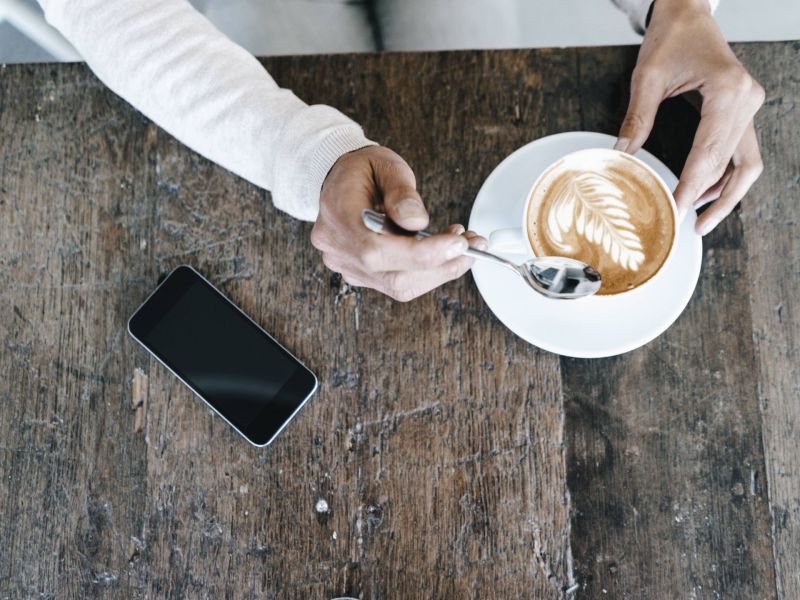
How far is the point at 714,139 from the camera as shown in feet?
2.60

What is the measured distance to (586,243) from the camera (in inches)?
31.0

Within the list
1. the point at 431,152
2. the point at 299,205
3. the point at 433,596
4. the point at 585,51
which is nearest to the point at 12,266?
the point at 299,205

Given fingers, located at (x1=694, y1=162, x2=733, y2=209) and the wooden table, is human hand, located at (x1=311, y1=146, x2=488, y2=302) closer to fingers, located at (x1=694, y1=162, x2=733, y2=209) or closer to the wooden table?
the wooden table

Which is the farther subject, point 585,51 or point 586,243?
point 585,51

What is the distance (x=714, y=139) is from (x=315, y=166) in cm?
52

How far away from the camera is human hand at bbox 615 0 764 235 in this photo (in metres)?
Result: 0.79

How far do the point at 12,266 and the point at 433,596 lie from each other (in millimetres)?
758

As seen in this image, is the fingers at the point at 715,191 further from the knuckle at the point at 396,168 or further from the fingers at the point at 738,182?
the knuckle at the point at 396,168

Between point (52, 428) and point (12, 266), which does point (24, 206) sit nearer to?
point (12, 266)

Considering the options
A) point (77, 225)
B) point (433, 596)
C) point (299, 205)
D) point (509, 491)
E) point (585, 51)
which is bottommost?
point (433, 596)

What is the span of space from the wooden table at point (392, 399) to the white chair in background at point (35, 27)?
0.49 metres

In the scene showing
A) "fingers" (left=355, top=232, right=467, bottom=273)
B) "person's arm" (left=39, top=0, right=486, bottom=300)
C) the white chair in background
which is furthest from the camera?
the white chair in background

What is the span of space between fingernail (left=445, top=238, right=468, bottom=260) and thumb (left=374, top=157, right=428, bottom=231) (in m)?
0.04

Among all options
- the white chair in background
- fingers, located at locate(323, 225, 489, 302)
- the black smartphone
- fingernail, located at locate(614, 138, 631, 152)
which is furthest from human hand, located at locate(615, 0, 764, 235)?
the white chair in background
